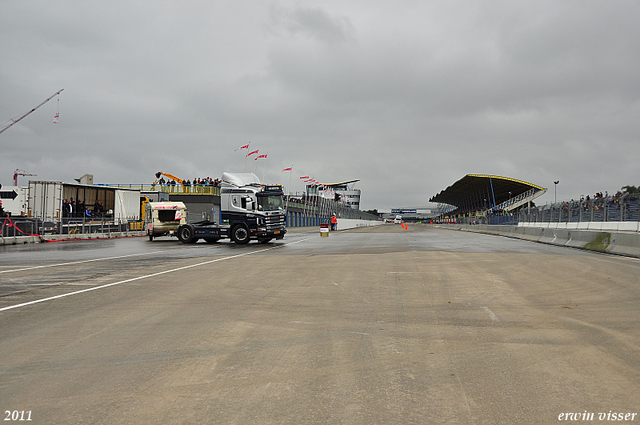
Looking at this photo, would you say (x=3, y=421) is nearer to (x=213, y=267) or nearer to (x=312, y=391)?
(x=312, y=391)

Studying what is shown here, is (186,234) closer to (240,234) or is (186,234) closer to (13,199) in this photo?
(240,234)

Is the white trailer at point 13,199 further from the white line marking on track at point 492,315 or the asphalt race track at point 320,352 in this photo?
the white line marking on track at point 492,315

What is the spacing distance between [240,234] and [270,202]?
2.28 m

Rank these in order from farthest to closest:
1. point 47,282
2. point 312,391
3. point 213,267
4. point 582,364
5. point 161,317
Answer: point 213,267
point 47,282
point 161,317
point 582,364
point 312,391

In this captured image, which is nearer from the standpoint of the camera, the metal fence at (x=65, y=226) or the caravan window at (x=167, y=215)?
the metal fence at (x=65, y=226)

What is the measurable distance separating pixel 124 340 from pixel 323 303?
3136mm

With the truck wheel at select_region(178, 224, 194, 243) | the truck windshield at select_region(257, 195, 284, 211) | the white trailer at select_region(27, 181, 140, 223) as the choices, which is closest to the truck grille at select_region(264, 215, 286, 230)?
the truck windshield at select_region(257, 195, 284, 211)

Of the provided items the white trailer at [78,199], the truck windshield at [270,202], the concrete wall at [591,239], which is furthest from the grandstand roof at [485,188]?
the truck windshield at [270,202]

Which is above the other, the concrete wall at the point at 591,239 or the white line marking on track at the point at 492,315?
the concrete wall at the point at 591,239

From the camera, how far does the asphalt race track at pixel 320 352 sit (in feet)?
11.6

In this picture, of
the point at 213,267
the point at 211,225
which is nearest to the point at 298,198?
the point at 211,225

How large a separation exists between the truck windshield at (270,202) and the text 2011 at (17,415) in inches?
869

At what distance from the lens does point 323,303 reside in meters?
7.66

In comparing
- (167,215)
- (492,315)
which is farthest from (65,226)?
(492,315)
